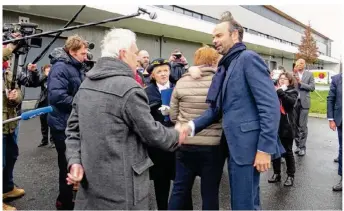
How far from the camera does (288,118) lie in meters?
4.74

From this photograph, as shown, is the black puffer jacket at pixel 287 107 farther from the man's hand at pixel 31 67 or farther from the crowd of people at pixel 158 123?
the man's hand at pixel 31 67

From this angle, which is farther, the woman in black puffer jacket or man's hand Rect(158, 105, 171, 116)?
the woman in black puffer jacket

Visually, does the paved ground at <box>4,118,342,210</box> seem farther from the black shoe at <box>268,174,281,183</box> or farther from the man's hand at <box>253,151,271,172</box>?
the man's hand at <box>253,151,271,172</box>

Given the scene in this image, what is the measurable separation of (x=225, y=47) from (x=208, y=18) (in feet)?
63.1

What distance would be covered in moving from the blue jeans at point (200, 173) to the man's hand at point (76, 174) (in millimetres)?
1077

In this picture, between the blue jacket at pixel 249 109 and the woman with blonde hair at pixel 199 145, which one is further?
the woman with blonde hair at pixel 199 145

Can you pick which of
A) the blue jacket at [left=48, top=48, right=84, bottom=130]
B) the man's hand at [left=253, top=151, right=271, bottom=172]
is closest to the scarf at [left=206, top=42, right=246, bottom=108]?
the man's hand at [left=253, top=151, right=271, bottom=172]

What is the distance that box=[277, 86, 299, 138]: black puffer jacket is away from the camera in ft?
15.0

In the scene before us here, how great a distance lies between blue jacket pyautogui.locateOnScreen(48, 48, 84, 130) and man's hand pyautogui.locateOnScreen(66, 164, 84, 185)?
1349 mm

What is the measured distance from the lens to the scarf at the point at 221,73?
251 centimetres

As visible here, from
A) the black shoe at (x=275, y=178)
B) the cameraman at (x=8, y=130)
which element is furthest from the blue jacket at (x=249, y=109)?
the black shoe at (x=275, y=178)

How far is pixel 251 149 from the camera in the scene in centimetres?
241

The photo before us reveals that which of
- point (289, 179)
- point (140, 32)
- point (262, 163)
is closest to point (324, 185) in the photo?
point (289, 179)

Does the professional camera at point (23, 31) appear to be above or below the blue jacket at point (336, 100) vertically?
above
